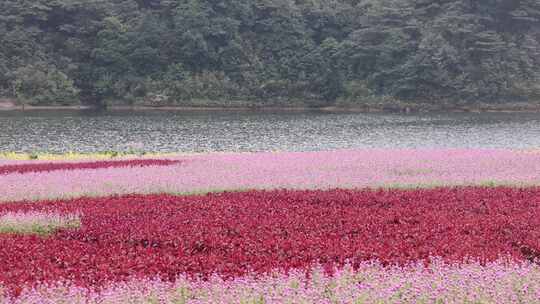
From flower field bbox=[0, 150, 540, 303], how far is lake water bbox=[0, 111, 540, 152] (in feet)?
83.5

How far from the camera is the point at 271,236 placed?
1086 cm

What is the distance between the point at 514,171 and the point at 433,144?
31618 mm

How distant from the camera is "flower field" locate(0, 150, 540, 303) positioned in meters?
7.52

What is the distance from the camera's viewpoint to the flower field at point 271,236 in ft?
24.7

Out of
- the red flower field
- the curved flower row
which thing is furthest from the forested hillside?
the red flower field

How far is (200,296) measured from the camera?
24.1ft

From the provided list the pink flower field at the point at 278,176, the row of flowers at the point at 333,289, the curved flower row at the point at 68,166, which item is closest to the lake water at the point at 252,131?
the curved flower row at the point at 68,166

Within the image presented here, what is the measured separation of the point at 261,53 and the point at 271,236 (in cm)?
9557

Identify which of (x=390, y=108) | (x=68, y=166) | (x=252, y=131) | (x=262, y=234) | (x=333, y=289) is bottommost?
(x=390, y=108)

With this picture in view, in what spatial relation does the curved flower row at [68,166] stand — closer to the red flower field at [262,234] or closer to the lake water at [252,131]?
the red flower field at [262,234]

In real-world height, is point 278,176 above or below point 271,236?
below

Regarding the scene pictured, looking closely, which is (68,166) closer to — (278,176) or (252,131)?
(278,176)

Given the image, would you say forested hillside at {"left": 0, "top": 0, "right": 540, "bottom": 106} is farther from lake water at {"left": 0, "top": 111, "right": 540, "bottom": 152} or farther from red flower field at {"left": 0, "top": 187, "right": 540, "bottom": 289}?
red flower field at {"left": 0, "top": 187, "right": 540, "bottom": 289}

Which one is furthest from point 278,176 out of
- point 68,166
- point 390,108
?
point 390,108
